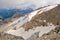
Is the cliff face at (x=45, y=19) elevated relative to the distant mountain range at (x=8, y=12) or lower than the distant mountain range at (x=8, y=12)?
lower

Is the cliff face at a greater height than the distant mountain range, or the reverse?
the distant mountain range

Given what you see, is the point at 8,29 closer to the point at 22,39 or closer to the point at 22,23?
the point at 22,23

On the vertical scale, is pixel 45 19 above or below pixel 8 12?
below

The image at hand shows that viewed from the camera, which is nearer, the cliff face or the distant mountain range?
the cliff face

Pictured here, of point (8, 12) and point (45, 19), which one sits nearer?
point (45, 19)

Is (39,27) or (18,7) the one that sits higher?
(18,7)

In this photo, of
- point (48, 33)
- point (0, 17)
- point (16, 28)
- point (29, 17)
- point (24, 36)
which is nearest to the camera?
point (48, 33)

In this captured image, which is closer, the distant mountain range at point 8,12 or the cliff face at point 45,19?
the cliff face at point 45,19

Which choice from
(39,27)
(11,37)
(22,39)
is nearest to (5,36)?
(11,37)
